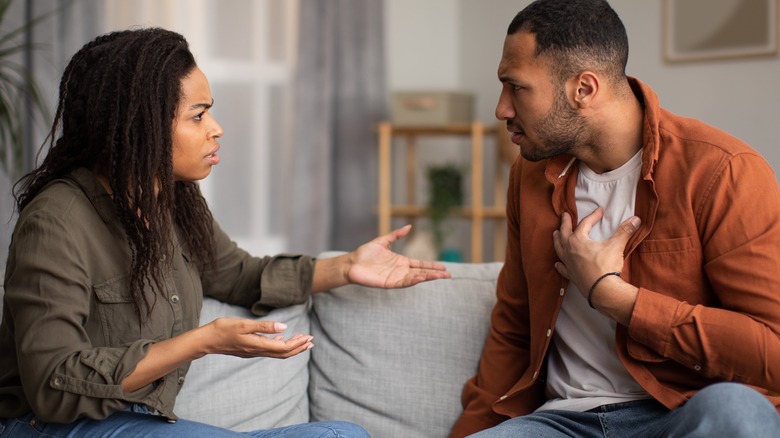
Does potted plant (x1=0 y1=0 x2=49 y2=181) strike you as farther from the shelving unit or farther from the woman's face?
the shelving unit

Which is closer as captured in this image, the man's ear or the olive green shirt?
the olive green shirt

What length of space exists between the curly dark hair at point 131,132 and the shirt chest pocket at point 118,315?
0.06ft

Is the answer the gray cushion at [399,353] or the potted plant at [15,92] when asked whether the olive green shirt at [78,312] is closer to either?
the gray cushion at [399,353]

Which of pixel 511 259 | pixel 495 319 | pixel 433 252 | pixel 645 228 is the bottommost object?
pixel 433 252

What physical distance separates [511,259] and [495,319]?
0.14 metres

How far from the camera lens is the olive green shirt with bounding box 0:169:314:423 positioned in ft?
4.71

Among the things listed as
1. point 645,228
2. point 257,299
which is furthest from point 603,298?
point 257,299

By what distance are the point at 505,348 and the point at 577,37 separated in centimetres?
67

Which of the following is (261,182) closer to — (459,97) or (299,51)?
(299,51)

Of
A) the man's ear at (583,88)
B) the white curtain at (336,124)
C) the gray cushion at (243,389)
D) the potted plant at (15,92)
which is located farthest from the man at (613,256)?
the white curtain at (336,124)

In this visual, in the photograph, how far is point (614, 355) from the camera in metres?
1.68

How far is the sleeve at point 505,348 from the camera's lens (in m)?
1.85

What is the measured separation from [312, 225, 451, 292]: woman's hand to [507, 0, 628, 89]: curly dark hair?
51cm

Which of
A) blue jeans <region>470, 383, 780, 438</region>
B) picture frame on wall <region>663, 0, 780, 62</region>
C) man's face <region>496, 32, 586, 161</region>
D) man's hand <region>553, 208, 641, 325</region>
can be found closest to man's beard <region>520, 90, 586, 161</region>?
man's face <region>496, 32, 586, 161</region>
